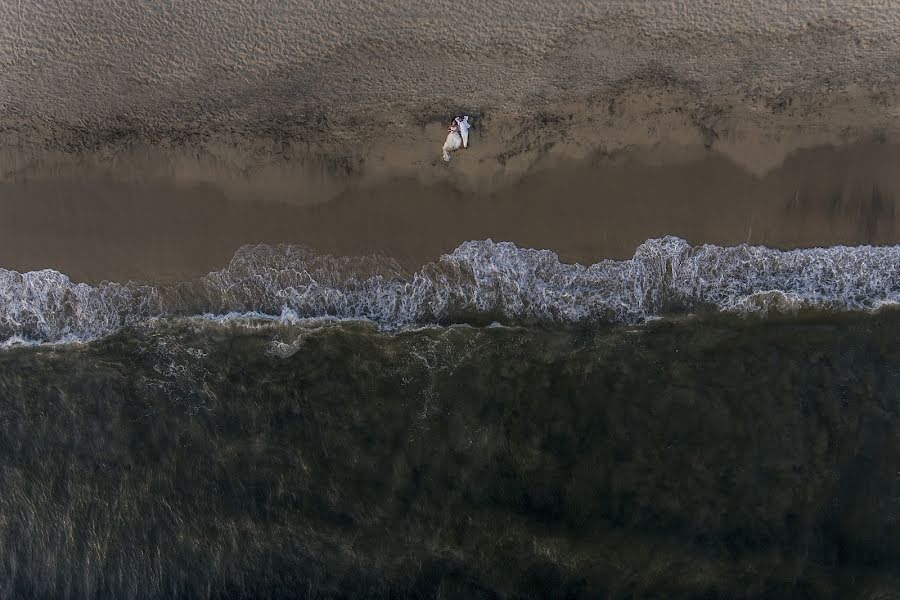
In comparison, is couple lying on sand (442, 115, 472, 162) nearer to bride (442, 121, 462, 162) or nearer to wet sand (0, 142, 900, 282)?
bride (442, 121, 462, 162)

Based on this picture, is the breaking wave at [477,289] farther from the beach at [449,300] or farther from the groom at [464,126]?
the groom at [464,126]

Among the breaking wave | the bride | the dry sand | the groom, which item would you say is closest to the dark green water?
the breaking wave

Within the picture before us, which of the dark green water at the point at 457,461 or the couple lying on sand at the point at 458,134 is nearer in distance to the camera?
the dark green water at the point at 457,461

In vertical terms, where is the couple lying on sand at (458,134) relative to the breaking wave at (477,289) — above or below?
above

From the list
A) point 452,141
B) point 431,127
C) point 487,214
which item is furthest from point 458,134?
point 487,214

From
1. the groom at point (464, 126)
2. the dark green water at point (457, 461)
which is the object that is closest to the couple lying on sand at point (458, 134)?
the groom at point (464, 126)

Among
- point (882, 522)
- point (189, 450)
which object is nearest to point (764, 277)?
point (882, 522)

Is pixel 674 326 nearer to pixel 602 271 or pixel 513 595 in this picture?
pixel 602 271

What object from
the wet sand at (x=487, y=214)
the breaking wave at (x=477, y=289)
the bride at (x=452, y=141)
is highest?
the bride at (x=452, y=141)
